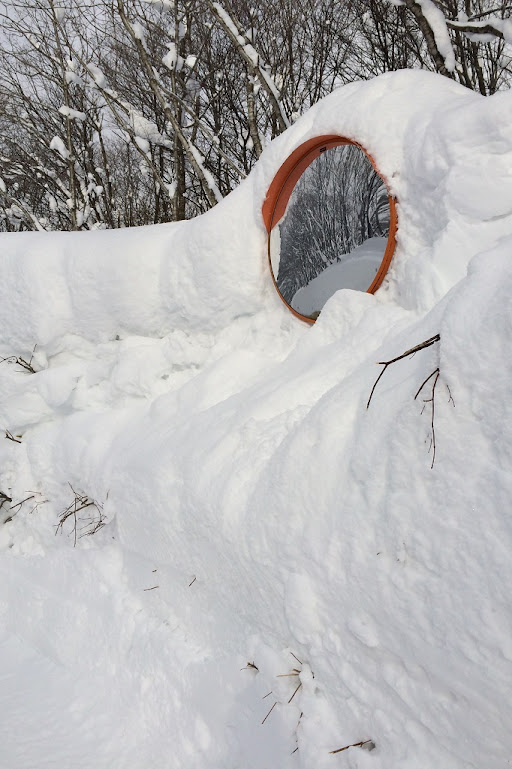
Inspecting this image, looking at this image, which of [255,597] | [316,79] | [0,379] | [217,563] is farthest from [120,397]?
[316,79]

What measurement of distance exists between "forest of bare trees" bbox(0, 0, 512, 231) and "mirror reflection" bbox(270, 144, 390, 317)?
2.37 m

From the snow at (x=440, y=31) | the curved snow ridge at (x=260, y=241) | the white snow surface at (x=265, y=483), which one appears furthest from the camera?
the snow at (x=440, y=31)

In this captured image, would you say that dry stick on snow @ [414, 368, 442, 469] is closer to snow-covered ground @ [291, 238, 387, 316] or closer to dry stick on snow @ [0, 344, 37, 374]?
snow-covered ground @ [291, 238, 387, 316]

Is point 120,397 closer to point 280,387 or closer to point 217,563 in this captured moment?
point 280,387

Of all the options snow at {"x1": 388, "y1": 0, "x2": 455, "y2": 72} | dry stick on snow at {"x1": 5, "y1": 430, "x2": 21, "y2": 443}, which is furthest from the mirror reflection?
dry stick on snow at {"x1": 5, "y1": 430, "x2": 21, "y2": 443}

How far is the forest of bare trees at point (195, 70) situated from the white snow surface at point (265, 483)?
8.52 ft

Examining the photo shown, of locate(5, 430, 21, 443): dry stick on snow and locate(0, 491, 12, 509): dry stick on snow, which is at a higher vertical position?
locate(5, 430, 21, 443): dry stick on snow

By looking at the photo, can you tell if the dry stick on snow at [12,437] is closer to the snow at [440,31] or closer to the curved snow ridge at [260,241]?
the curved snow ridge at [260,241]

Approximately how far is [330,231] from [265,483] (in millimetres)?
1697

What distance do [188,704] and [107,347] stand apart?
231 cm

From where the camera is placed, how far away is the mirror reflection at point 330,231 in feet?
9.27

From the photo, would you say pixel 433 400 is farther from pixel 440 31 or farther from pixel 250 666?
pixel 440 31

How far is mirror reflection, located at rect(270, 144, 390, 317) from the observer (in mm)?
2826

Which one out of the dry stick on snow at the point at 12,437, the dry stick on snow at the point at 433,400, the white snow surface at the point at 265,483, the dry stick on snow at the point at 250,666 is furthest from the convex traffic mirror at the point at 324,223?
the dry stick on snow at the point at 12,437
